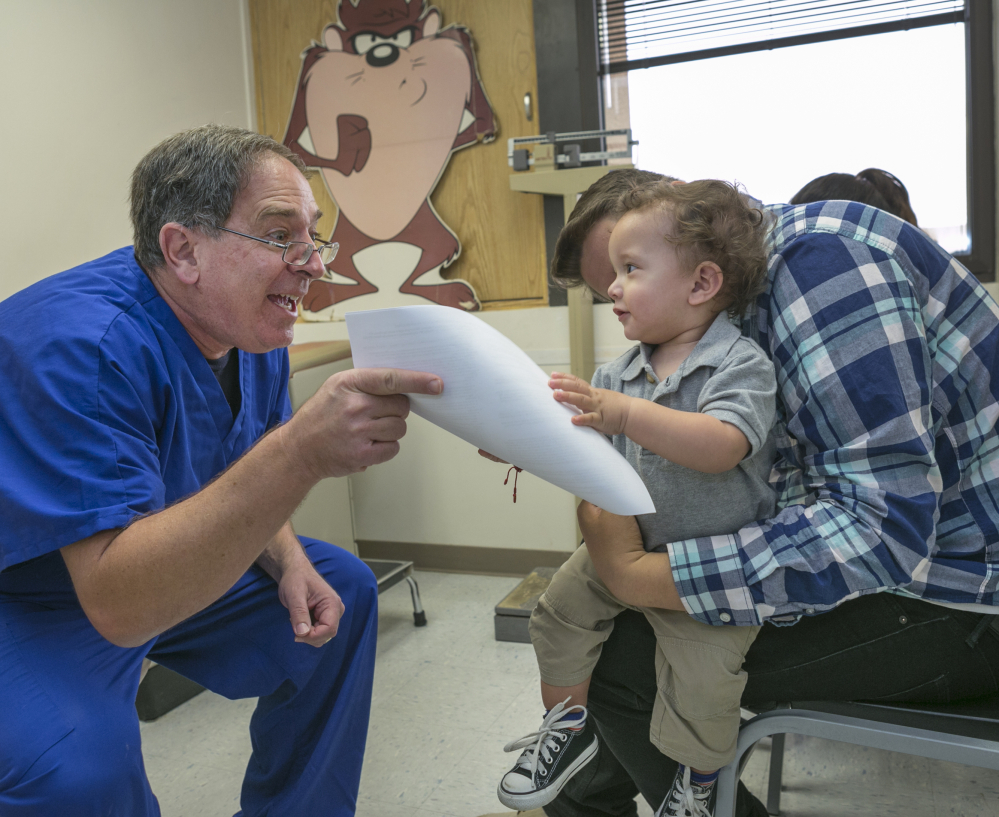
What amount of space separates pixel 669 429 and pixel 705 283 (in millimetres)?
252

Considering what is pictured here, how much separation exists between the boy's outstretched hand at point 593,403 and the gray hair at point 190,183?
2.08 feet

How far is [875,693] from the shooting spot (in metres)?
1.00

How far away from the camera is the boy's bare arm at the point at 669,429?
932 millimetres

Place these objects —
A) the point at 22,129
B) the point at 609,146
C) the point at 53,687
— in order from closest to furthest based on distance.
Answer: the point at 53,687 → the point at 22,129 → the point at 609,146

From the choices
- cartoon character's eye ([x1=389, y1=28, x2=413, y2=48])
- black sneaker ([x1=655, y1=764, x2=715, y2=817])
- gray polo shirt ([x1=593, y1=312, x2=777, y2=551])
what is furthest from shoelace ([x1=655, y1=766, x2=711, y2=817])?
cartoon character's eye ([x1=389, y1=28, x2=413, y2=48])

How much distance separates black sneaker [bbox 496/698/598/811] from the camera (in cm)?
107

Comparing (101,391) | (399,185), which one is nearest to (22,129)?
(399,185)

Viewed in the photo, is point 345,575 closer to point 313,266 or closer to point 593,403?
point 313,266

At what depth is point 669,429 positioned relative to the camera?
3.09 feet

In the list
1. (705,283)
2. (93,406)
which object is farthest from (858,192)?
(93,406)

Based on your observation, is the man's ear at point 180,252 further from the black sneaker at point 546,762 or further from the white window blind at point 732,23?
the white window blind at point 732,23

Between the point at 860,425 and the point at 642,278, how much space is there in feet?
1.15

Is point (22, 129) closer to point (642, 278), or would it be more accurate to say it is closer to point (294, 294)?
point (294, 294)

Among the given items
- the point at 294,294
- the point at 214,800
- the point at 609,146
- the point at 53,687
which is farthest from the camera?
the point at 609,146
